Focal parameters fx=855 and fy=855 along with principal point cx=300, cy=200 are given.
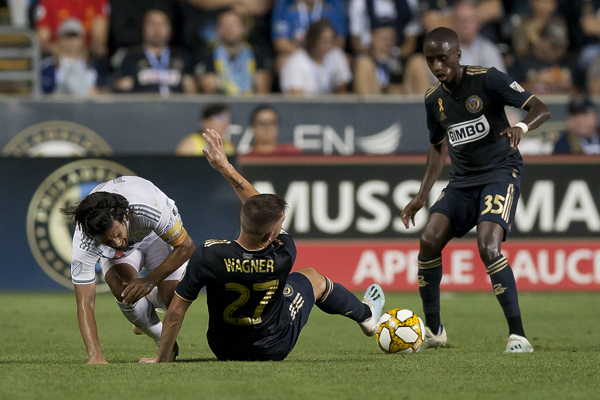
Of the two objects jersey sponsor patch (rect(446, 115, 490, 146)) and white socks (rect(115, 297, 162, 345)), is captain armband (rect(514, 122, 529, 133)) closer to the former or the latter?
jersey sponsor patch (rect(446, 115, 490, 146))

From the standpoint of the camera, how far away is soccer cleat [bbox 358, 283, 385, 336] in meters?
5.87

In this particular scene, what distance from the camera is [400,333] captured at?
225 inches

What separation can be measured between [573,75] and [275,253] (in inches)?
349

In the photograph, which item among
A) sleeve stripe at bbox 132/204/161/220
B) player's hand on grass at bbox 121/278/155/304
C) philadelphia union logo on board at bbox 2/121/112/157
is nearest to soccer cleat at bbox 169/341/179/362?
player's hand on grass at bbox 121/278/155/304

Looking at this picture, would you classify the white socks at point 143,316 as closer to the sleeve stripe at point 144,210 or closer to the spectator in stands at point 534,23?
the sleeve stripe at point 144,210

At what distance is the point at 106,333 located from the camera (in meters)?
7.23

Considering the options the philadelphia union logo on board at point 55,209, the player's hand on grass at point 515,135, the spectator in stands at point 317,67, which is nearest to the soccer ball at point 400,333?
the player's hand on grass at point 515,135

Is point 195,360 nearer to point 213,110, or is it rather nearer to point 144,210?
point 144,210

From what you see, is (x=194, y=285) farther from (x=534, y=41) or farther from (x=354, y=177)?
(x=534, y=41)

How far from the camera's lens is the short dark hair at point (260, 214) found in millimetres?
4676

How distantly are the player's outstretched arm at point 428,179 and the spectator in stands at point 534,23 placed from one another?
6.85m

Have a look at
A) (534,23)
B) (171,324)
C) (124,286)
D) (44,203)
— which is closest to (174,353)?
(124,286)

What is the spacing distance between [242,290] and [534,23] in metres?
9.47

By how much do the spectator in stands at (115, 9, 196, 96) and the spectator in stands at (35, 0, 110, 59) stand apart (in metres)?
0.89
